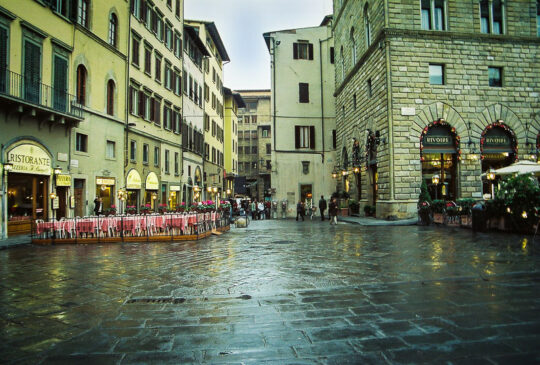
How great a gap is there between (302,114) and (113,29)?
54.6ft

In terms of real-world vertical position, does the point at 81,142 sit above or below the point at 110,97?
below

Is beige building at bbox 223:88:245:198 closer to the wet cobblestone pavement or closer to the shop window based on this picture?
the shop window

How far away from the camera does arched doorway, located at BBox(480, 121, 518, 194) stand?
20.0 m

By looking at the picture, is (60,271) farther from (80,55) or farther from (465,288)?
(80,55)

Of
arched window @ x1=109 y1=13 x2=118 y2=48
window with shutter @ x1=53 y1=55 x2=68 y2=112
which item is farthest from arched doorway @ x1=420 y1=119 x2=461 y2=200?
arched window @ x1=109 y1=13 x2=118 y2=48

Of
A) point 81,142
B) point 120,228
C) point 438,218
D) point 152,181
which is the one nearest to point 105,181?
point 81,142

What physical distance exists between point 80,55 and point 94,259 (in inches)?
516

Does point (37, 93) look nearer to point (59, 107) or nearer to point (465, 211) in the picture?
point (59, 107)

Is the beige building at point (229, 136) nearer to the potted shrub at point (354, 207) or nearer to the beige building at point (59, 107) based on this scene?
the potted shrub at point (354, 207)

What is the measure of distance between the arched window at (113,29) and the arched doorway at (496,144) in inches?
827

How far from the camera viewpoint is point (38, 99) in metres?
15.1

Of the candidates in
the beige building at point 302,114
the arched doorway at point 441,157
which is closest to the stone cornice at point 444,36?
the arched doorway at point 441,157

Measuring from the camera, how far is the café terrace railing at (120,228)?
12.8 meters

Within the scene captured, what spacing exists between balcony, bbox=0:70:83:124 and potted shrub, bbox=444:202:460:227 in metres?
17.3
